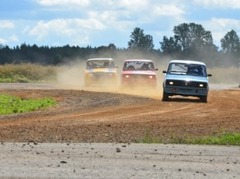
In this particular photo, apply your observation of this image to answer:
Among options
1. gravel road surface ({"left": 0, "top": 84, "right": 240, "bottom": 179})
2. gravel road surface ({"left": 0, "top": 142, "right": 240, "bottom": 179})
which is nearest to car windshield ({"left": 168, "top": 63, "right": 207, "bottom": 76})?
gravel road surface ({"left": 0, "top": 84, "right": 240, "bottom": 179})

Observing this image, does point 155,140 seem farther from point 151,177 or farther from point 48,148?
point 151,177

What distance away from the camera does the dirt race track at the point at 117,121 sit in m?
16.7

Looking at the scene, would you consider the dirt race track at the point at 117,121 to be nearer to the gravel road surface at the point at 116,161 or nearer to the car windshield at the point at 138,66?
the gravel road surface at the point at 116,161

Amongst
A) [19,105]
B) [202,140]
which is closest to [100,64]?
[19,105]

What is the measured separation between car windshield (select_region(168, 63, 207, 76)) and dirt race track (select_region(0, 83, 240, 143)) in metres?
2.23

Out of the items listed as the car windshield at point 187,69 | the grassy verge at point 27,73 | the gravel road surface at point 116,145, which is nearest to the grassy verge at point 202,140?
the gravel road surface at point 116,145

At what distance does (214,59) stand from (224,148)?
337 feet

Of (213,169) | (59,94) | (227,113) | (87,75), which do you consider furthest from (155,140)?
(87,75)

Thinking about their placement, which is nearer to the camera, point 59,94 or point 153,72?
point 59,94

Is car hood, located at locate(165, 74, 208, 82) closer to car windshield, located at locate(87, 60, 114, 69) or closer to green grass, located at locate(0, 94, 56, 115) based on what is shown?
green grass, located at locate(0, 94, 56, 115)

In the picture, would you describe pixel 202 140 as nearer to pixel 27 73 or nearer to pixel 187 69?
pixel 187 69

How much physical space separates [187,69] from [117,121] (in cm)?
1249

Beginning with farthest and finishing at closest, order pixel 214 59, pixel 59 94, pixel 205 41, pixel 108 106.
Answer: pixel 205 41
pixel 214 59
pixel 59 94
pixel 108 106

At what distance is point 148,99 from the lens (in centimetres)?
3180
